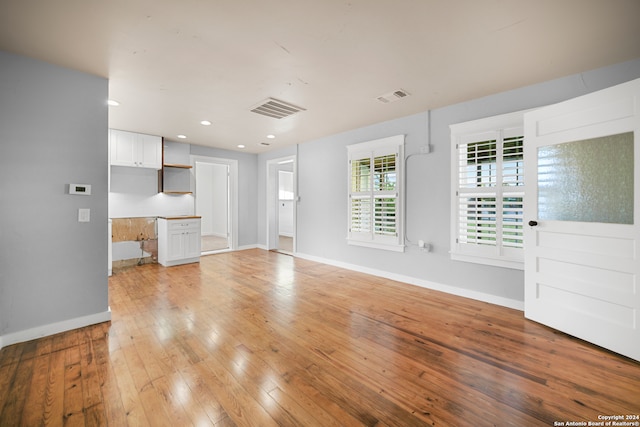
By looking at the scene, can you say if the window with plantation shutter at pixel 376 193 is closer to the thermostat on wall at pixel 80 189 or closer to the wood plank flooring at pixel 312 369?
the wood plank flooring at pixel 312 369

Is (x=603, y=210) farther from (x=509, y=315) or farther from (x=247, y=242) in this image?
(x=247, y=242)

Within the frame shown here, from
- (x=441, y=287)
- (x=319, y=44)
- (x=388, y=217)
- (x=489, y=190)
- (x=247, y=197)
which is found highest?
(x=319, y=44)

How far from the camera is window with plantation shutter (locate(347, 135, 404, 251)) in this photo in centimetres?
407

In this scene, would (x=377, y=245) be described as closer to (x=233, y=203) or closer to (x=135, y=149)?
(x=233, y=203)

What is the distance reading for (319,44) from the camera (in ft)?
7.18

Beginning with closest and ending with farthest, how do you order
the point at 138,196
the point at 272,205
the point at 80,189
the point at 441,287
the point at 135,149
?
1. the point at 80,189
2. the point at 441,287
3. the point at 135,149
4. the point at 138,196
5. the point at 272,205

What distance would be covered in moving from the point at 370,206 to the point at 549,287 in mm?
2460

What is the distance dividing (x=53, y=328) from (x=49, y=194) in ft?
4.03

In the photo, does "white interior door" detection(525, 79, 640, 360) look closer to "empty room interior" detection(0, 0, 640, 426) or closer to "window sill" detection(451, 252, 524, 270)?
"empty room interior" detection(0, 0, 640, 426)

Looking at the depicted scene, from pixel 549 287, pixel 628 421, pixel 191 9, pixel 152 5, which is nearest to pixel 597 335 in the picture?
pixel 549 287

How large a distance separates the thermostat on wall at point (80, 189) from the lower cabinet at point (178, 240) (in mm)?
2360

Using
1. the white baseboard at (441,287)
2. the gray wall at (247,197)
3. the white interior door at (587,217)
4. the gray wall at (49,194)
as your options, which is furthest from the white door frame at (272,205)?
the white interior door at (587,217)

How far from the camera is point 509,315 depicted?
113 inches

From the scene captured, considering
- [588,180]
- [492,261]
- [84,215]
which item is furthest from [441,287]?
[84,215]
